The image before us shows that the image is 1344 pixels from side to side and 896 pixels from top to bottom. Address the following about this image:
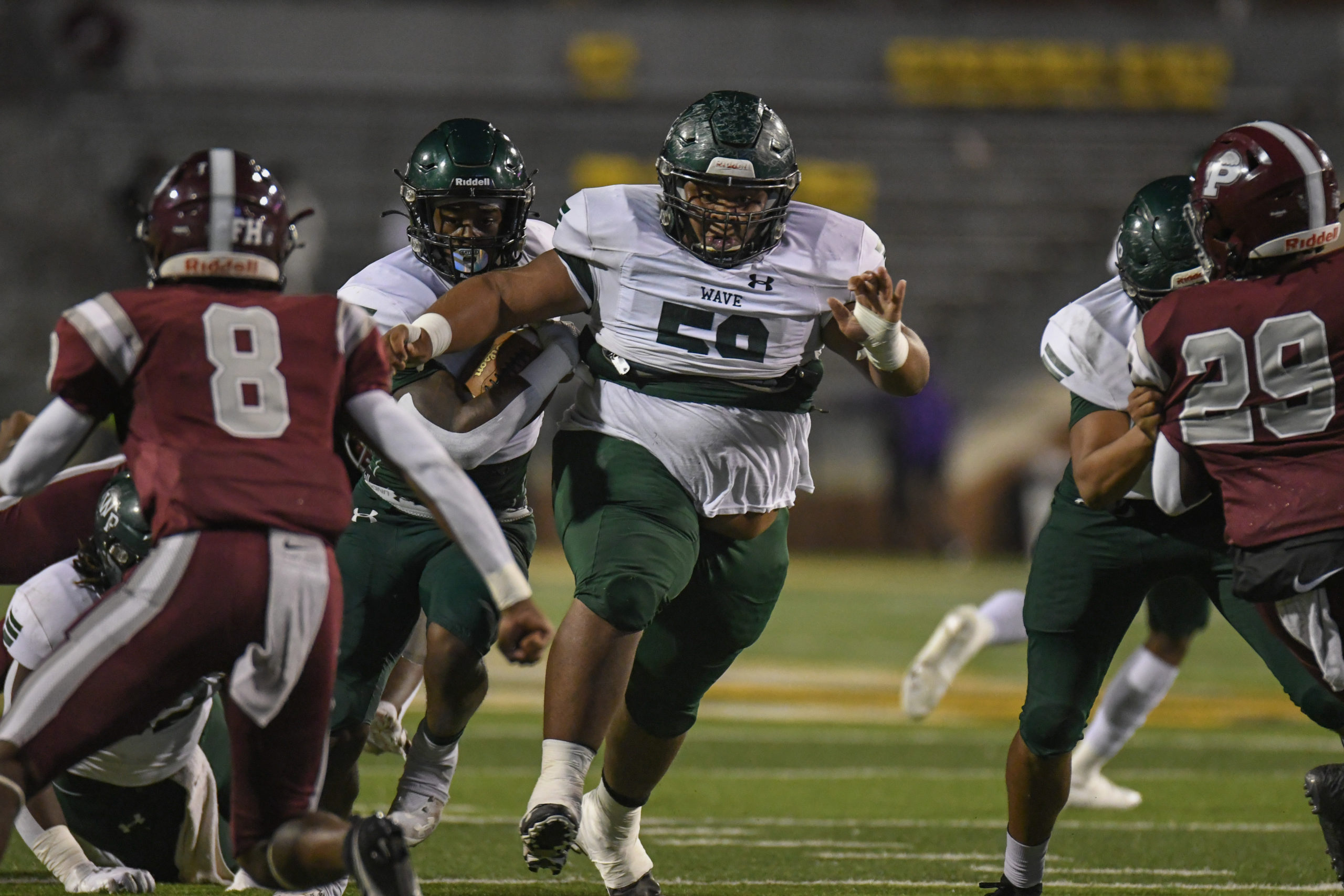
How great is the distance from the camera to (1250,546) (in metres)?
3.37

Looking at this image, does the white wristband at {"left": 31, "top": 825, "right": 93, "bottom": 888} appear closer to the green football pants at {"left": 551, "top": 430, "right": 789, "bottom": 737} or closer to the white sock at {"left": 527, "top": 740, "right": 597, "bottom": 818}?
the white sock at {"left": 527, "top": 740, "right": 597, "bottom": 818}

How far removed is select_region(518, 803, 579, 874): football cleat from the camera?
3402mm

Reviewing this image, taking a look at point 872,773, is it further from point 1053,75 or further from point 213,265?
point 1053,75

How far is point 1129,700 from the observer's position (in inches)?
217

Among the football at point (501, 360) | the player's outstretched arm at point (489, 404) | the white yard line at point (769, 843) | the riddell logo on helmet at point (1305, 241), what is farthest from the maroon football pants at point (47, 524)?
the riddell logo on helmet at point (1305, 241)

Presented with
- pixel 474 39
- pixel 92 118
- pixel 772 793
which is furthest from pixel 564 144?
pixel 772 793

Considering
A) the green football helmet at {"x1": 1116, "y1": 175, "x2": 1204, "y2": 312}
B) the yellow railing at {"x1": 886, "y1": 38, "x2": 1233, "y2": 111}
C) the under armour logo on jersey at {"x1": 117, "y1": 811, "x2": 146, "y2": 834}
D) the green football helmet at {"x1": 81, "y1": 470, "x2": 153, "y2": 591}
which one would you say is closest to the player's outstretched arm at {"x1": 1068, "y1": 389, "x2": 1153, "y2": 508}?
the green football helmet at {"x1": 1116, "y1": 175, "x2": 1204, "y2": 312}

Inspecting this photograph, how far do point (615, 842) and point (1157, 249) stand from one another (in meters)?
1.80

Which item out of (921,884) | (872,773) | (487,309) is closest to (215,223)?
(487,309)

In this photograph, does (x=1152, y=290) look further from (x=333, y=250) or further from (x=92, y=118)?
(x=92, y=118)

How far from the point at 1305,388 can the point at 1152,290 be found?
0.64 metres

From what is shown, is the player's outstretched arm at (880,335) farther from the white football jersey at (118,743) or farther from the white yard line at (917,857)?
the white football jersey at (118,743)

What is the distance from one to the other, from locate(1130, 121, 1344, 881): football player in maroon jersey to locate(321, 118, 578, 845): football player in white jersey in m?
1.47

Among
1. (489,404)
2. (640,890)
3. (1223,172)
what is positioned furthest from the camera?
(489,404)
